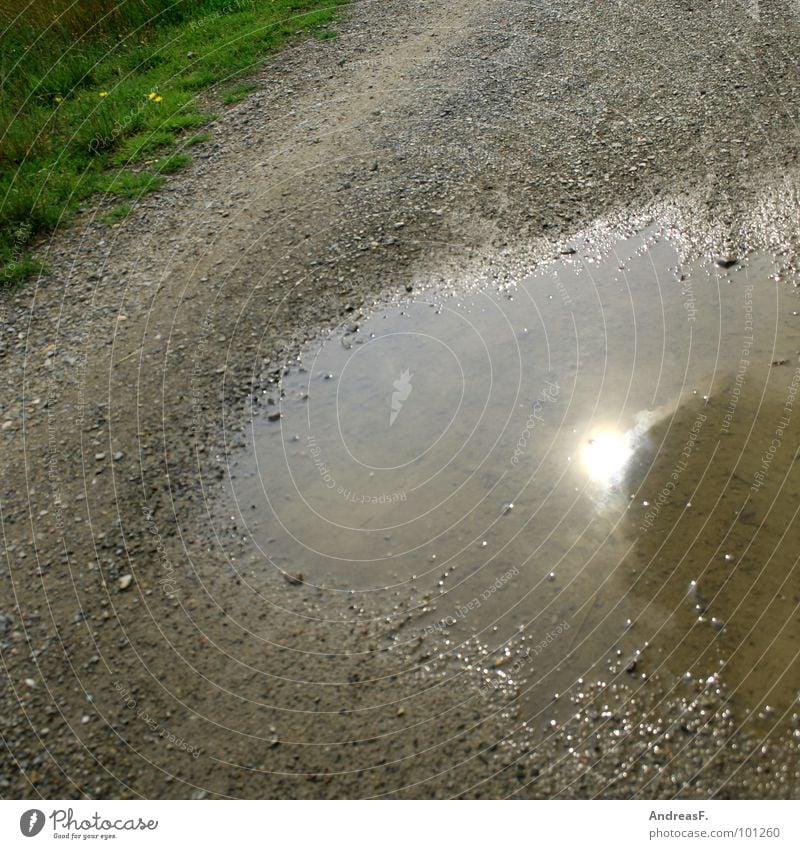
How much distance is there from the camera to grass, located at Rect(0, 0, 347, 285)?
8602 mm

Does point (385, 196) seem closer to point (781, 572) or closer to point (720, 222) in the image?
point (720, 222)

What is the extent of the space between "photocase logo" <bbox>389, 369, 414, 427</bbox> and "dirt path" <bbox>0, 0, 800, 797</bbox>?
2.77 feet

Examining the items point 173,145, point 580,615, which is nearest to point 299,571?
point 580,615

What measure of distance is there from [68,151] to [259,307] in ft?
12.1

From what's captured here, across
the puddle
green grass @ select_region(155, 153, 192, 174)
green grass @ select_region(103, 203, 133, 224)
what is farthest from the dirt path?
the puddle

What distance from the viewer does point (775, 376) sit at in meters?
6.23

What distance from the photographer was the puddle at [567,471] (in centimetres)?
493

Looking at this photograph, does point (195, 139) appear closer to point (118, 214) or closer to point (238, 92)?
point (238, 92)

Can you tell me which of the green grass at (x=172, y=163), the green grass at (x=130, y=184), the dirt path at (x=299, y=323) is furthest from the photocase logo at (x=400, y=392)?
the green grass at (x=172, y=163)

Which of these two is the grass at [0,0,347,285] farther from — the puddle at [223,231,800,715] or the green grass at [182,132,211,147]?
the puddle at [223,231,800,715]

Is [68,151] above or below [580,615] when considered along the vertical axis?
above
